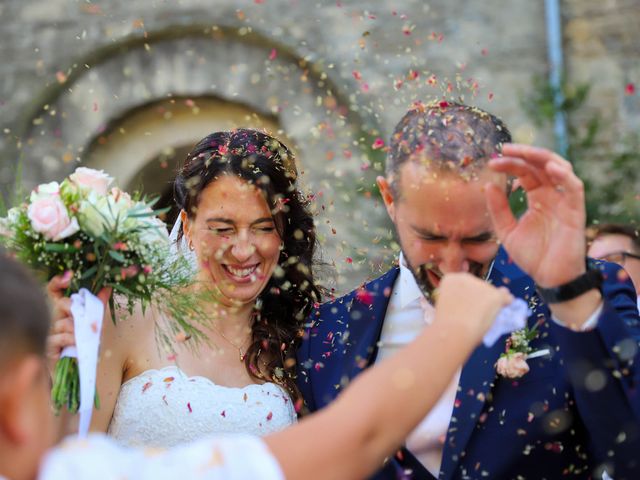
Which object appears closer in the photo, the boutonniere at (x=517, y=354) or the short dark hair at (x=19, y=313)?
the short dark hair at (x=19, y=313)

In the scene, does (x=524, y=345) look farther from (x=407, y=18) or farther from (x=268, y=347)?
(x=407, y=18)

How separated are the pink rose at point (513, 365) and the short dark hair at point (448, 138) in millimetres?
630

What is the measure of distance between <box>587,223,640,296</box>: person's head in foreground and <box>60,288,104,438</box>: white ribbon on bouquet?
3.44 metres

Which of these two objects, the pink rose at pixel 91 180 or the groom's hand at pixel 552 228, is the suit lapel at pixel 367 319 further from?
the pink rose at pixel 91 180

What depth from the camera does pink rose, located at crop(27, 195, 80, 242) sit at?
125 inches

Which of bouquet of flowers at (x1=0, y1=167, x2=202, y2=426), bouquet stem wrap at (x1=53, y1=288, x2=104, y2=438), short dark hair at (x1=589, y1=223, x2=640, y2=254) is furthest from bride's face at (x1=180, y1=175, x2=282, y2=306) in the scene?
short dark hair at (x1=589, y1=223, x2=640, y2=254)

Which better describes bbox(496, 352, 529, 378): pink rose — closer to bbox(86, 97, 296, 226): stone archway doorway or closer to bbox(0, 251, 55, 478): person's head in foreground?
bbox(0, 251, 55, 478): person's head in foreground

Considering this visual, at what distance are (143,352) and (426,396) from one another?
228 centimetres

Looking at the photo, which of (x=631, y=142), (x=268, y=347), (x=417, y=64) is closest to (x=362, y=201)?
(x=417, y=64)

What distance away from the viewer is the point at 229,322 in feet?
14.3

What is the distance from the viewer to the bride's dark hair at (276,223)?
4266 mm

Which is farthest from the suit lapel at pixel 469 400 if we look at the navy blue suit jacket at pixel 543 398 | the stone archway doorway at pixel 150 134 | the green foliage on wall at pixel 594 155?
the stone archway doorway at pixel 150 134

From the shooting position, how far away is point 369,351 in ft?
11.9

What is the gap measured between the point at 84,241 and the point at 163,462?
1547mm
